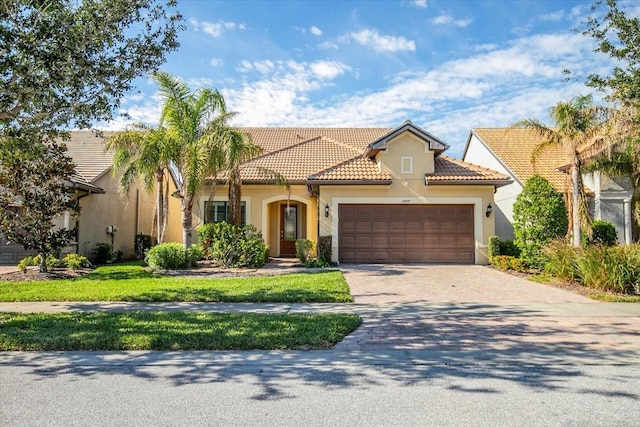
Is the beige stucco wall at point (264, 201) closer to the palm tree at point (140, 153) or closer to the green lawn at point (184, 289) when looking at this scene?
the palm tree at point (140, 153)

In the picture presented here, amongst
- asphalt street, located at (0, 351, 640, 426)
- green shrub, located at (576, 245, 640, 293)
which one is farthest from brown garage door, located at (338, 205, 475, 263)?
asphalt street, located at (0, 351, 640, 426)

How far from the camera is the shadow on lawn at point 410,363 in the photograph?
4.52 m

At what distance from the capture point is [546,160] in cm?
2123

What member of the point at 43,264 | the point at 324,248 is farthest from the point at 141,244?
the point at 324,248

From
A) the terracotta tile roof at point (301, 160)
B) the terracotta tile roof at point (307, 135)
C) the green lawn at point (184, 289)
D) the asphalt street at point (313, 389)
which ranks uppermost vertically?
the terracotta tile roof at point (307, 135)

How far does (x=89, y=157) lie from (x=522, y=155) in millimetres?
21989

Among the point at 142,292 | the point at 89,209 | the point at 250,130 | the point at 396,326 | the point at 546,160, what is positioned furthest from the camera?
the point at 250,130

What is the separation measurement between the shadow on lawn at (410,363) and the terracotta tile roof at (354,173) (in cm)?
986

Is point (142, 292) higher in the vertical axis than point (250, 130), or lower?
lower

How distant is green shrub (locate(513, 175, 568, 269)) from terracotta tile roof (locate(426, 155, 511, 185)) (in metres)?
1.98

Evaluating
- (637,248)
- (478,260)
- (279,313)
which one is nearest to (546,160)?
(478,260)

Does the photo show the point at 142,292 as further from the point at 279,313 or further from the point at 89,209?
the point at 89,209

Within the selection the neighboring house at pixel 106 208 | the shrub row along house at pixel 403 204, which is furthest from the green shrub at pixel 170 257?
the neighboring house at pixel 106 208

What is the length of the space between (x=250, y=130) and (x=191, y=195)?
1345 centimetres
